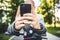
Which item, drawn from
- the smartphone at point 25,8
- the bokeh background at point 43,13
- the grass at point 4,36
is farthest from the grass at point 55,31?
the grass at point 4,36

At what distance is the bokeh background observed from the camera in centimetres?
150

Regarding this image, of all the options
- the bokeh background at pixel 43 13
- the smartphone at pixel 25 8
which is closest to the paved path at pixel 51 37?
the bokeh background at pixel 43 13

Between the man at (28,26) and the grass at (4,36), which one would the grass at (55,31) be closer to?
the man at (28,26)

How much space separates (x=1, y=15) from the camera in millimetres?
1512

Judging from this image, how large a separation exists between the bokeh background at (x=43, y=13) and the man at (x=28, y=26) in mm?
51

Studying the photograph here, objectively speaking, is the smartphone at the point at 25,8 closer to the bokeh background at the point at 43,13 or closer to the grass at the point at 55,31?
the bokeh background at the point at 43,13

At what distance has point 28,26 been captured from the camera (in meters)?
1.46

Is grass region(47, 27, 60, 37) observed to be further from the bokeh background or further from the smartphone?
the smartphone

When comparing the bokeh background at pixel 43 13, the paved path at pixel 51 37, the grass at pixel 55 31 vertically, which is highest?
the bokeh background at pixel 43 13

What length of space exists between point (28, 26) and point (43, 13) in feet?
0.54

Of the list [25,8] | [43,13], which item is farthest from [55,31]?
[25,8]

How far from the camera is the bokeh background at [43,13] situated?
150 cm

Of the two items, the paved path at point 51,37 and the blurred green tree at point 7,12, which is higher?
the blurred green tree at point 7,12

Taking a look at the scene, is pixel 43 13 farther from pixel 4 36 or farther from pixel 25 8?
pixel 4 36
